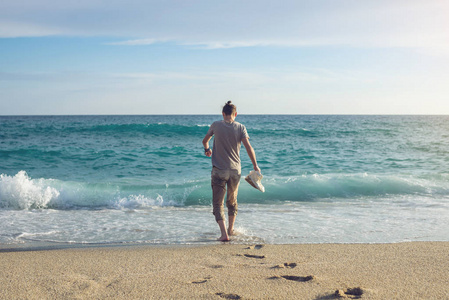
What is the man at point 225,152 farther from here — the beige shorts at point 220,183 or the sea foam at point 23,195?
the sea foam at point 23,195

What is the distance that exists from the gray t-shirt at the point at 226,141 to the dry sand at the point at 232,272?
109 cm

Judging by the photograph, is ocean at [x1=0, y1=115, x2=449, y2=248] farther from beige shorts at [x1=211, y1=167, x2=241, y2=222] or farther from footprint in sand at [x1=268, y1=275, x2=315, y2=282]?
footprint in sand at [x1=268, y1=275, x2=315, y2=282]

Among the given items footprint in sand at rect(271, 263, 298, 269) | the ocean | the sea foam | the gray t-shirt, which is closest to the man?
the gray t-shirt

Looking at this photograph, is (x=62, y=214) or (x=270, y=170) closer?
(x=62, y=214)

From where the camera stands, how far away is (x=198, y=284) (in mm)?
3244

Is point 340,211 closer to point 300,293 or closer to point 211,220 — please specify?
point 211,220

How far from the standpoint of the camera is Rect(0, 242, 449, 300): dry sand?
120 inches

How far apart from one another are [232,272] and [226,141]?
1853mm

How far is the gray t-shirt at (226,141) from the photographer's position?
486 centimetres

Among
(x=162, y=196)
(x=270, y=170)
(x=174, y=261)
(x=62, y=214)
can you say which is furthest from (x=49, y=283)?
(x=270, y=170)

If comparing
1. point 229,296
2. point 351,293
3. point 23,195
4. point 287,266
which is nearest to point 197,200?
point 23,195

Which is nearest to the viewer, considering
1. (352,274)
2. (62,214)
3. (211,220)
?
(352,274)

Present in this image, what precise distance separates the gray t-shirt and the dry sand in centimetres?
109

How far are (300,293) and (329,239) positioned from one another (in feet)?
7.02
